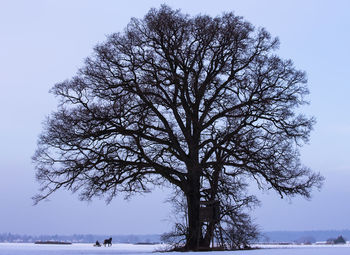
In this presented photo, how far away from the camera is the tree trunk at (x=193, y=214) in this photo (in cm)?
2397

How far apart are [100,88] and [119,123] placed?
7.15 ft

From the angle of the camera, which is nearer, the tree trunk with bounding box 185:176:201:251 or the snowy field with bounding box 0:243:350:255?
the snowy field with bounding box 0:243:350:255

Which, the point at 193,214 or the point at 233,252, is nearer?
the point at 233,252

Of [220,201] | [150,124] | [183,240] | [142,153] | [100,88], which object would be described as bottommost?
[183,240]

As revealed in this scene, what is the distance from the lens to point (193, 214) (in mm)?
24469

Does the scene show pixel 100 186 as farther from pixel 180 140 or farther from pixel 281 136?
pixel 281 136

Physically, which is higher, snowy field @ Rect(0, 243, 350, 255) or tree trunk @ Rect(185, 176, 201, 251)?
tree trunk @ Rect(185, 176, 201, 251)

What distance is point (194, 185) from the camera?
24.6 meters

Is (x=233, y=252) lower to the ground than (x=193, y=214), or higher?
lower

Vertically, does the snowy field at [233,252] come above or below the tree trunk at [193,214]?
below

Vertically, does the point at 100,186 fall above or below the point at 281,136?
below

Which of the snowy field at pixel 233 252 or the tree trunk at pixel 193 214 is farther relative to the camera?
the tree trunk at pixel 193 214

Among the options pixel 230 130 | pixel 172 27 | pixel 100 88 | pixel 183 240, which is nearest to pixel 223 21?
pixel 172 27

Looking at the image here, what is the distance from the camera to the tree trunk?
23967mm
